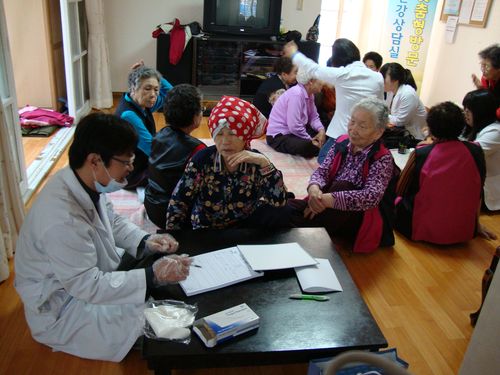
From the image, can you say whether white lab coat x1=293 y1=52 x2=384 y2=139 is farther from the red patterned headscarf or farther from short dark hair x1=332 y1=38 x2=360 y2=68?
the red patterned headscarf

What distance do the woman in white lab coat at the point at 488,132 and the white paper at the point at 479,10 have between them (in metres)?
1.95

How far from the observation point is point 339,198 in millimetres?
2432

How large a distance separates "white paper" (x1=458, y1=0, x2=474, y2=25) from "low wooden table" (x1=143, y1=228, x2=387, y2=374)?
434cm

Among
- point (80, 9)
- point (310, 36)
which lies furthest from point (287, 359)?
point (310, 36)

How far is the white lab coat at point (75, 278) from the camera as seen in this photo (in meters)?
1.44

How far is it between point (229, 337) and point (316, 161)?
286 centimetres

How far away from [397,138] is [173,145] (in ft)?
8.08

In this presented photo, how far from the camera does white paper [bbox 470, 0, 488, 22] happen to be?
15.2 ft

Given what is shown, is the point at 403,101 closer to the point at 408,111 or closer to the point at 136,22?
the point at 408,111

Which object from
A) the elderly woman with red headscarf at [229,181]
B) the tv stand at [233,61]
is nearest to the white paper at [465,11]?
the tv stand at [233,61]

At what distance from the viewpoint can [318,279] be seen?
154cm

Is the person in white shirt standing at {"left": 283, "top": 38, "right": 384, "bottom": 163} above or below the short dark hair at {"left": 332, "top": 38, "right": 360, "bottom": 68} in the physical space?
below

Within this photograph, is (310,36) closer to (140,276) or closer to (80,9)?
(80,9)

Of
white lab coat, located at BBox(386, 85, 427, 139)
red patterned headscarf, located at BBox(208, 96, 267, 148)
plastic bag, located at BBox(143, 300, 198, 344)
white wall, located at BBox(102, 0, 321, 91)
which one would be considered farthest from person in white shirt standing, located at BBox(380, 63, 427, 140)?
plastic bag, located at BBox(143, 300, 198, 344)
